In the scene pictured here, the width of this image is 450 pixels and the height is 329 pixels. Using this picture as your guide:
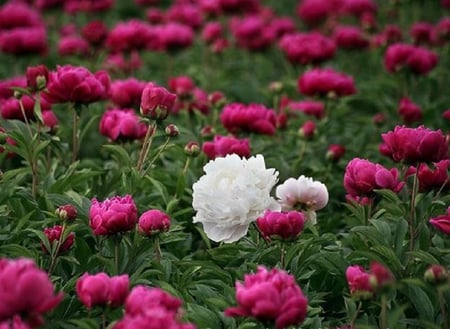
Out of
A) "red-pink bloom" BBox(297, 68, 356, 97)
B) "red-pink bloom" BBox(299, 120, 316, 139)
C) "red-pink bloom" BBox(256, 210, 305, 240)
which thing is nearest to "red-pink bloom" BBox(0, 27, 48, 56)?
"red-pink bloom" BBox(297, 68, 356, 97)

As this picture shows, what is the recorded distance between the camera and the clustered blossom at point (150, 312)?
160cm

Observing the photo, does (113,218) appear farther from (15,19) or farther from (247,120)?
(15,19)

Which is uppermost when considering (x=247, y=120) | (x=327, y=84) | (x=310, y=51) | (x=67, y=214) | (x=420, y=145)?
(x=420, y=145)

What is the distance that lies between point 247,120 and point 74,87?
30.0 inches

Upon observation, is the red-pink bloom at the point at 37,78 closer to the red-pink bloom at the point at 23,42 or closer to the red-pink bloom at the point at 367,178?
the red-pink bloom at the point at 367,178

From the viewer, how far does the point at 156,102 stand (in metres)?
2.69

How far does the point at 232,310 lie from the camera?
6.33ft

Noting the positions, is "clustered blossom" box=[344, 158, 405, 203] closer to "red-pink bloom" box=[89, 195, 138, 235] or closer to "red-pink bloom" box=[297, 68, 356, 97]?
"red-pink bloom" box=[89, 195, 138, 235]


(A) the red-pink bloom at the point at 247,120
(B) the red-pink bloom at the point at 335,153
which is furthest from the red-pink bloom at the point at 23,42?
(B) the red-pink bloom at the point at 335,153

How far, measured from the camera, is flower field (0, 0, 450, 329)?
6.48 ft

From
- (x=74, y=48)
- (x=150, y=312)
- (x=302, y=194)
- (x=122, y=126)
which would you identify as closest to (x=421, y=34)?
(x=74, y=48)

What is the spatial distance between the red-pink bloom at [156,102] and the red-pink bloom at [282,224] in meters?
0.53

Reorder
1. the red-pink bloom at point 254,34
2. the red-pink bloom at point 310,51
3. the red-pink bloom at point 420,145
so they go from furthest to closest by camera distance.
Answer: the red-pink bloom at point 254,34 < the red-pink bloom at point 310,51 < the red-pink bloom at point 420,145

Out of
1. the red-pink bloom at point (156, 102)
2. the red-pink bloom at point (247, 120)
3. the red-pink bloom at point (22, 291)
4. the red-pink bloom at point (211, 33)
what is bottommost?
the red-pink bloom at point (211, 33)
